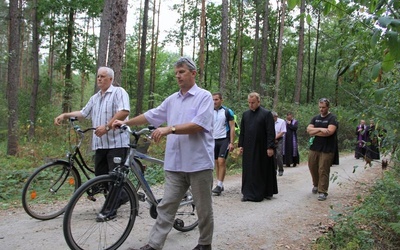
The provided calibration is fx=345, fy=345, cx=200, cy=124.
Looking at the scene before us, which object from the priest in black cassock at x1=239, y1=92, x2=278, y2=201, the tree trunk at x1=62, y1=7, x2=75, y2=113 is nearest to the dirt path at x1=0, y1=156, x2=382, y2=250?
the priest in black cassock at x1=239, y1=92, x2=278, y2=201

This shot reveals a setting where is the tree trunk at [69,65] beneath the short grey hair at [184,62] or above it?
above

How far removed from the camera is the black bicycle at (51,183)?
4789 millimetres

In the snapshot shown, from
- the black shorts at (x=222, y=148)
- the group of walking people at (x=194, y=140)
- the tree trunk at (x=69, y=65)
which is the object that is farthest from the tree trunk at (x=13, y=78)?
the group of walking people at (x=194, y=140)

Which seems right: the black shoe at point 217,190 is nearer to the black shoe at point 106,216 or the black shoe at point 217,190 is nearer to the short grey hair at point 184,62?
the black shoe at point 106,216

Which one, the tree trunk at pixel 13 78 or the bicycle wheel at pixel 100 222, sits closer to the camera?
the bicycle wheel at pixel 100 222

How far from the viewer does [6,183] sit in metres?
7.46

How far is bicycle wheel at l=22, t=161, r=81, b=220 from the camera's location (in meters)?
4.79

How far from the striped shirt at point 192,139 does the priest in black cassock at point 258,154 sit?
3.63 meters

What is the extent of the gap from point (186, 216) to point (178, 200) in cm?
115

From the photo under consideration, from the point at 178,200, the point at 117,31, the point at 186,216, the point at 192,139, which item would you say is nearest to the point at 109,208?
the point at 178,200

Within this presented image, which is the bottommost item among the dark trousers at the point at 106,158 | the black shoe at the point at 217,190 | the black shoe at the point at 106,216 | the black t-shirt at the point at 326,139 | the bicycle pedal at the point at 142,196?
the black shoe at the point at 217,190

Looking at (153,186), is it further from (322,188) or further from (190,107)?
(190,107)

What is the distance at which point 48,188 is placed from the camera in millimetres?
5094

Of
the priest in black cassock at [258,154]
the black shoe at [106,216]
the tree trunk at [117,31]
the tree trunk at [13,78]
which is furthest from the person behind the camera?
the tree trunk at [13,78]
